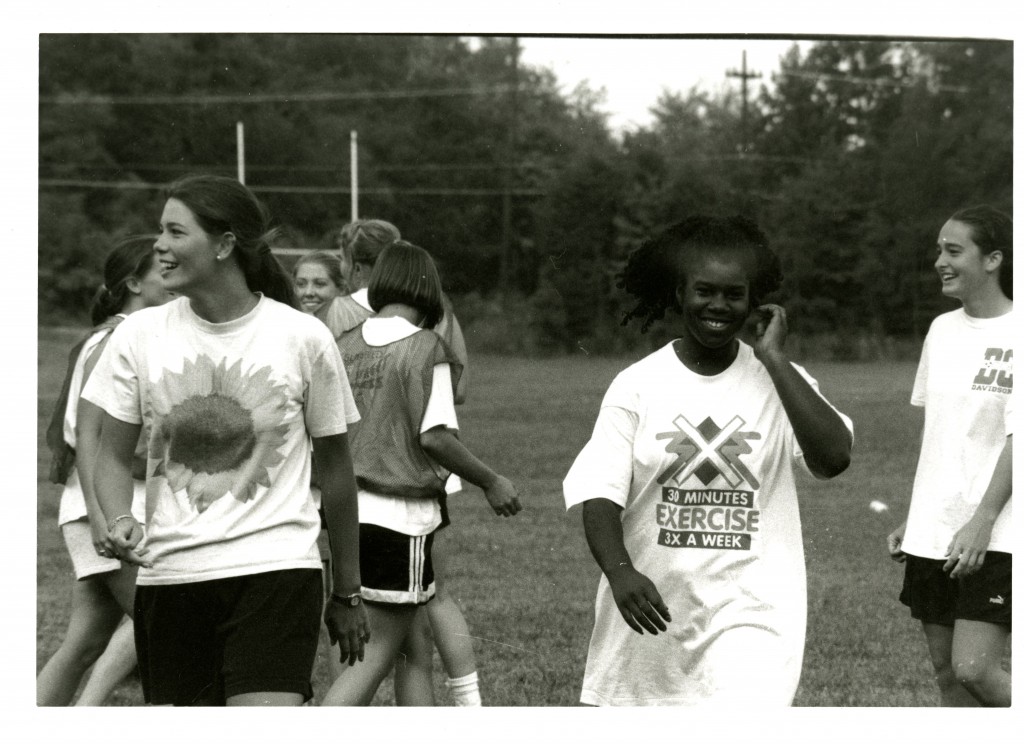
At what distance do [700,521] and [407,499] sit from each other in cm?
127

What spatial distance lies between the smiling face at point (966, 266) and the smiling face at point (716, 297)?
96 cm

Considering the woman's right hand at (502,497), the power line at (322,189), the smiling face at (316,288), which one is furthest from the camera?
the power line at (322,189)

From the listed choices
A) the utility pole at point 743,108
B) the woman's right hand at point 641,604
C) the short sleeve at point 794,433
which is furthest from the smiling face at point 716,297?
the utility pole at point 743,108

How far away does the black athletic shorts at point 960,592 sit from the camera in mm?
4184

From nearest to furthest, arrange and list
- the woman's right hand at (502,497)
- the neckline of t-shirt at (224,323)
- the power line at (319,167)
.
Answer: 1. the neckline of t-shirt at (224,323)
2. the woman's right hand at (502,497)
3. the power line at (319,167)

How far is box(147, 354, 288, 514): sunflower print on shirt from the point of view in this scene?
3480 millimetres

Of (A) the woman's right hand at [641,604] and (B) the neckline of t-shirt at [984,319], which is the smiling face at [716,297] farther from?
(B) the neckline of t-shirt at [984,319]

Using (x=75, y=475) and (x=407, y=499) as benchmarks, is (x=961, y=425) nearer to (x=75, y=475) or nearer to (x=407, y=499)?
(x=407, y=499)

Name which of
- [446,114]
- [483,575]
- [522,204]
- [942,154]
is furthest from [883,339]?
[483,575]

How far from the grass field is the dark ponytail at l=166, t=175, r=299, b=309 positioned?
225 cm

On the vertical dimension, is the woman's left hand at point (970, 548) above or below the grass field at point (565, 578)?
above

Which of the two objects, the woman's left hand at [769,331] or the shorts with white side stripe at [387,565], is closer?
the woman's left hand at [769,331]

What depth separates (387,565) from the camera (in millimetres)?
4492
